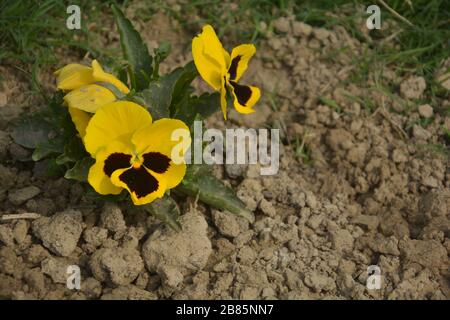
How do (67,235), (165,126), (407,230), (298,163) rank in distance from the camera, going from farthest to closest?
(298,163), (407,230), (67,235), (165,126)

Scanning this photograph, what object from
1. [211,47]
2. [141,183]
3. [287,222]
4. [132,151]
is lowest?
[287,222]

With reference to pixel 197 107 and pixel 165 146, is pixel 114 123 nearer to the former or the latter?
pixel 165 146

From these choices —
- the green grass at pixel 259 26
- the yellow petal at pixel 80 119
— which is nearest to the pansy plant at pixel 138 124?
the yellow petal at pixel 80 119

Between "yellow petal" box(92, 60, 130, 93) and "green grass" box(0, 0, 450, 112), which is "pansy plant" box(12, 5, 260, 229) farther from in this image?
"green grass" box(0, 0, 450, 112)

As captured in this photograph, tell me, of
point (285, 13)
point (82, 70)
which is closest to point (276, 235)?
point (82, 70)

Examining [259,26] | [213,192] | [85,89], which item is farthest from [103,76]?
[259,26]

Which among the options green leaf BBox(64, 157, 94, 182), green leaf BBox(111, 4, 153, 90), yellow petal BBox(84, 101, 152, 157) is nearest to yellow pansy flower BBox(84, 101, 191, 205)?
yellow petal BBox(84, 101, 152, 157)
